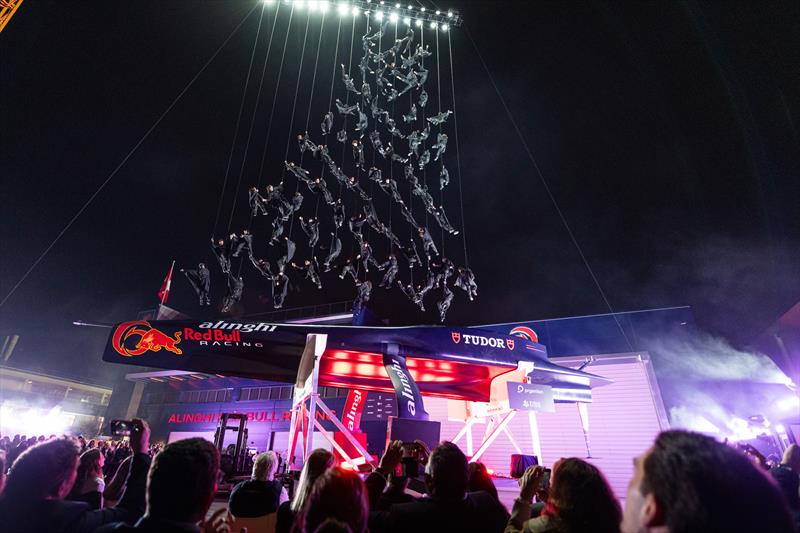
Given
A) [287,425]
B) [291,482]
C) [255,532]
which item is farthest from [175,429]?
[255,532]

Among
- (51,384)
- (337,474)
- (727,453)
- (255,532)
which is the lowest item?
(255,532)

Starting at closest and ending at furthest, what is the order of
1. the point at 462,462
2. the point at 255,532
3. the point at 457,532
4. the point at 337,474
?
the point at 337,474 → the point at 457,532 → the point at 462,462 → the point at 255,532

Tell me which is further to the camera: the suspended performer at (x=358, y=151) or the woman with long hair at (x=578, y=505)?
the suspended performer at (x=358, y=151)

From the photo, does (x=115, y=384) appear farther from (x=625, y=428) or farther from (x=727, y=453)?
(x=727, y=453)

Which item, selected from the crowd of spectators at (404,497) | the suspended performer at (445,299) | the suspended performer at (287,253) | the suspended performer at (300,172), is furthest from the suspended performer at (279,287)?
the crowd of spectators at (404,497)

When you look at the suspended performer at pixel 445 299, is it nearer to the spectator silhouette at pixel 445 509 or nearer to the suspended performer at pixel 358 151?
the suspended performer at pixel 358 151

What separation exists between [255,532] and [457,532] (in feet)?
9.03

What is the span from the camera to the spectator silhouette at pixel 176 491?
192 cm

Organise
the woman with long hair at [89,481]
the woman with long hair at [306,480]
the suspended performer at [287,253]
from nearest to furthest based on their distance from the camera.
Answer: the woman with long hair at [306,480] < the woman with long hair at [89,481] < the suspended performer at [287,253]

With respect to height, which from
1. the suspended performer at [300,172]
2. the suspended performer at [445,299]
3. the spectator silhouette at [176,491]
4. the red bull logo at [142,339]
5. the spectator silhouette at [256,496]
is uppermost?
the suspended performer at [300,172]

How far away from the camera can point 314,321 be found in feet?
119

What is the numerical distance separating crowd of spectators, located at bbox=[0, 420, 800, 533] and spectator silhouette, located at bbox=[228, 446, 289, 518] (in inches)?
0.5

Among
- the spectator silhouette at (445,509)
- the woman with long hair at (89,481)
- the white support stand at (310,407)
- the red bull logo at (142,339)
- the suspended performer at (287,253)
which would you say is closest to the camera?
the spectator silhouette at (445,509)

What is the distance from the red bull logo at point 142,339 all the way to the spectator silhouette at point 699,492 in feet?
31.1
